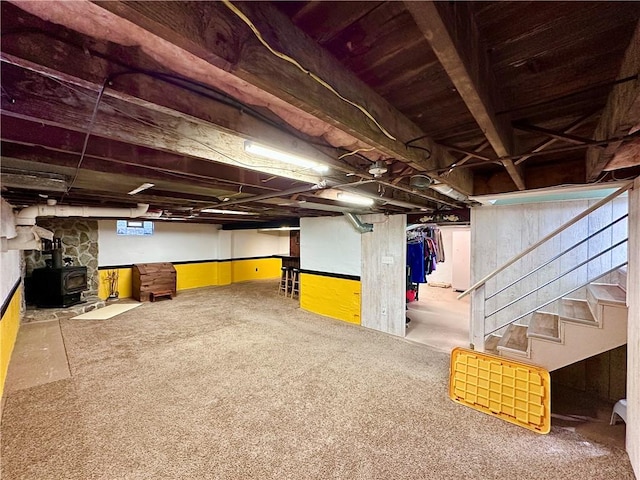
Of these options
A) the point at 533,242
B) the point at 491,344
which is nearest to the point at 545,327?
the point at 491,344

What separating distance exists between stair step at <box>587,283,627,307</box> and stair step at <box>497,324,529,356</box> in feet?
2.45

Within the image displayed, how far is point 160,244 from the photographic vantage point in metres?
7.66

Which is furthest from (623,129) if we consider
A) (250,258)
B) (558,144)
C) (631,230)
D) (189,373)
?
(250,258)

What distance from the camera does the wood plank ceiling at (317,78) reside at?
703 millimetres

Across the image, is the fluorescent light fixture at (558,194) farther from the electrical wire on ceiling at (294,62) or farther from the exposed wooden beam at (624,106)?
the electrical wire on ceiling at (294,62)

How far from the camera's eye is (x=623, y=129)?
1096mm

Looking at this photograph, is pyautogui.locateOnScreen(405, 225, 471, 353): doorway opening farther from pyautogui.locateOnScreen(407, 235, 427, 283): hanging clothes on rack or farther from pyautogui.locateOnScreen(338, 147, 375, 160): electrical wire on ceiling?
pyautogui.locateOnScreen(338, 147, 375, 160): electrical wire on ceiling

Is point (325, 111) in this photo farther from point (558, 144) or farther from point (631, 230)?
point (631, 230)

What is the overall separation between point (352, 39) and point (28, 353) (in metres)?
5.39

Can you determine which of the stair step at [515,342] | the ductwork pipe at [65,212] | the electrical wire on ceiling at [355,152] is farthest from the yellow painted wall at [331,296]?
the electrical wire on ceiling at [355,152]

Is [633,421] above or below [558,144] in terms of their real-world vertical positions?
below

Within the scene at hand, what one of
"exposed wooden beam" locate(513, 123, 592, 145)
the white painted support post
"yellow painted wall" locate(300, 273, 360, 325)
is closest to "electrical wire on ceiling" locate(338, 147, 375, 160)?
"exposed wooden beam" locate(513, 123, 592, 145)

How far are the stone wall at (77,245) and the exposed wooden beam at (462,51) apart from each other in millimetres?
7837

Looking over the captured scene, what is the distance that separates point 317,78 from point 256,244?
31.4ft
